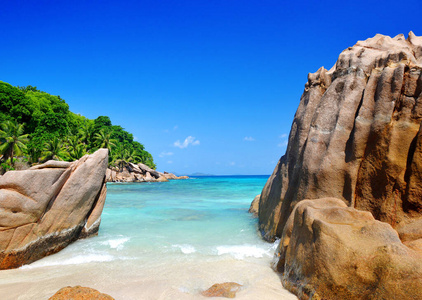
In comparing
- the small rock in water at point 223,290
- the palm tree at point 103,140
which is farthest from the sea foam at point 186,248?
the palm tree at point 103,140

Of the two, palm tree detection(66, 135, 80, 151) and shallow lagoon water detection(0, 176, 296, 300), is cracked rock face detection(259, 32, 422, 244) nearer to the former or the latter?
shallow lagoon water detection(0, 176, 296, 300)

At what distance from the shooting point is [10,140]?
Result: 24.6 meters

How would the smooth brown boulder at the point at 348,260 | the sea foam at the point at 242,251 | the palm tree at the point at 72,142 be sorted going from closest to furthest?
the smooth brown boulder at the point at 348,260 < the sea foam at the point at 242,251 < the palm tree at the point at 72,142

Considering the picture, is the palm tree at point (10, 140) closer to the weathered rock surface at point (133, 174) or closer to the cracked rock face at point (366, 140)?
the weathered rock surface at point (133, 174)

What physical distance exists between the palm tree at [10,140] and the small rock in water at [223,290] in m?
27.7

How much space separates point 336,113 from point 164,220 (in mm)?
7476

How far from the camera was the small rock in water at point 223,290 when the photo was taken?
3.74 m

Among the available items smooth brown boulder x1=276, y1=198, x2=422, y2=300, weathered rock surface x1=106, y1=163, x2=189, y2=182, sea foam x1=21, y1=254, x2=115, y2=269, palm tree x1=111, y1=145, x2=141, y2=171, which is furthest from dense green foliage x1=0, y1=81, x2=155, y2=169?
smooth brown boulder x1=276, y1=198, x2=422, y2=300

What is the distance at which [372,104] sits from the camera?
18.9 ft

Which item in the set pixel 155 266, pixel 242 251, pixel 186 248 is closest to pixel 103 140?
pixel 186 248

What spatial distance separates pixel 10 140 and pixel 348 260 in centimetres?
2925

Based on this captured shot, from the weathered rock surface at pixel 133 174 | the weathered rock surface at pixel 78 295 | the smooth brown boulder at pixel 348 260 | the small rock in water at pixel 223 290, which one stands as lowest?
the small rock in water at pixel 223 290

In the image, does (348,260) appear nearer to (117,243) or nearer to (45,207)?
(117,243)

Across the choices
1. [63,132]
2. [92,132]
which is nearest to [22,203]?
[63,132]
